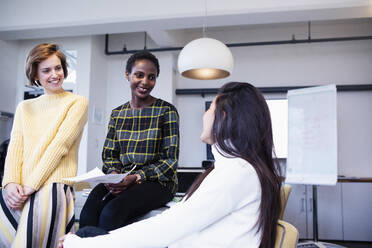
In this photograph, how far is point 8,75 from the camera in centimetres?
486

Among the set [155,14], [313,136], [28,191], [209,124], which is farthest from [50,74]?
[313,136]

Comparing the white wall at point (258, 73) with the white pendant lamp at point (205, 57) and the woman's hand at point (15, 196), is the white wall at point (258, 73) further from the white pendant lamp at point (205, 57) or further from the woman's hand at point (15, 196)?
the woman's hand at point (15, 196)

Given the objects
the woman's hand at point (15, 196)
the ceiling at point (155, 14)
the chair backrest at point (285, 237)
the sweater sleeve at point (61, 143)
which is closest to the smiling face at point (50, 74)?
the sweater sleeve at point (61, 143)

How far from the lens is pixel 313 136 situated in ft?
11.7

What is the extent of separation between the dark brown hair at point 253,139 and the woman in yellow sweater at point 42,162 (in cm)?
95

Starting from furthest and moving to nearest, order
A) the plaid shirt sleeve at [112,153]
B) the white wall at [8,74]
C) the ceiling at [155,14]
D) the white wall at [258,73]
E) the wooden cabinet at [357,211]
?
the white wall at [258,73], the white wall at [8,74], the wooden cabinet at [357,211], the ceiling at [155,14], the plaid shirt sleeve at [112,153]

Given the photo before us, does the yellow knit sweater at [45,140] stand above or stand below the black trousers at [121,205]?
above

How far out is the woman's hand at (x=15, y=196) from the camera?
1527 mm

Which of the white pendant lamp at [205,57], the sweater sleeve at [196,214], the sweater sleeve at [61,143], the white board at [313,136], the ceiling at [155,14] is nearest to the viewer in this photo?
the sweater sleeve at [196,214]

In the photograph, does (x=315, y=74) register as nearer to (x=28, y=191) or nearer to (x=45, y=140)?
(x=45, y=140)

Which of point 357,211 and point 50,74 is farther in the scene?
point 357,211

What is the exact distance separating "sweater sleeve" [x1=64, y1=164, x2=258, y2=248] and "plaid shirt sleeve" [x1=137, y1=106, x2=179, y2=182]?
82 centimetres

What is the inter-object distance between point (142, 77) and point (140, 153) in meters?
0.44

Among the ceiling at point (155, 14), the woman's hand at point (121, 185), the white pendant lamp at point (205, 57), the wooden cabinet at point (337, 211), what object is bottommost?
the wooden cabinet at point (337, 211)
